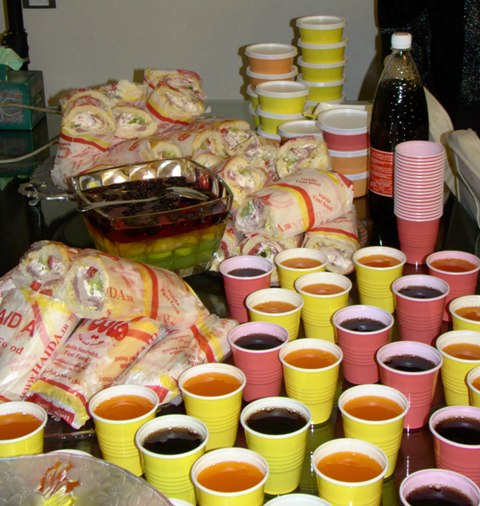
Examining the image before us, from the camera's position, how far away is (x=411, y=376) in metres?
1.28

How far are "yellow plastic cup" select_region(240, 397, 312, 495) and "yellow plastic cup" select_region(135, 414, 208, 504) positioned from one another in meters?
0.07

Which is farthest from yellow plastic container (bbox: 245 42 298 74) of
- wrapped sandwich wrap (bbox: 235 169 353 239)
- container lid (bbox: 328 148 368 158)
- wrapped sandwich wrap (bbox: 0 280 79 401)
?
wrapped sandwich wrap (bbox: 0 280 79 401)

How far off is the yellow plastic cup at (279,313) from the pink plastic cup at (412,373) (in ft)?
0.60

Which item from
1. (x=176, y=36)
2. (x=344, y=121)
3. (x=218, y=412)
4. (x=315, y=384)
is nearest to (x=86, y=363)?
(x=218, y=412)

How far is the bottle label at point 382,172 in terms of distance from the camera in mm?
1911

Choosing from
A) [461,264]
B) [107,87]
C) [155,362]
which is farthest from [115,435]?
[107,87]

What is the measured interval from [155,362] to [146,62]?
2682mm

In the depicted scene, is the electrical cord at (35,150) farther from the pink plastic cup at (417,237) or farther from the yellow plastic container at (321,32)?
the pink plastic cup at (417,237)

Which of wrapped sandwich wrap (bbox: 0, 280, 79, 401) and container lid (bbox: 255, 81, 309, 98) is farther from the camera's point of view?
container lid (bbox: 255, 81, 309, 98)

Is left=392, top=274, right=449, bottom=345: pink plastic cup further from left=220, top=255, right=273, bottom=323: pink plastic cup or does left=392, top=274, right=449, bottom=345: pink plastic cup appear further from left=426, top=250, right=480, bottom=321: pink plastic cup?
left=220, top=255, right=273, bottom=323: pink plastic cup

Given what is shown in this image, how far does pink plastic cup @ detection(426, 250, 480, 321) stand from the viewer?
1.60 meters

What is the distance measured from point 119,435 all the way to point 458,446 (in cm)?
48

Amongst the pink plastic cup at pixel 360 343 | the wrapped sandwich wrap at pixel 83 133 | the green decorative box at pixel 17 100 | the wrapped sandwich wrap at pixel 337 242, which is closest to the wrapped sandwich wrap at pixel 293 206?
the wrapped sandwich wrap at pixel 337 242

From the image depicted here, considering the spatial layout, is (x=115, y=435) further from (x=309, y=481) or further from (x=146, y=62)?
(x=146, y=62)
